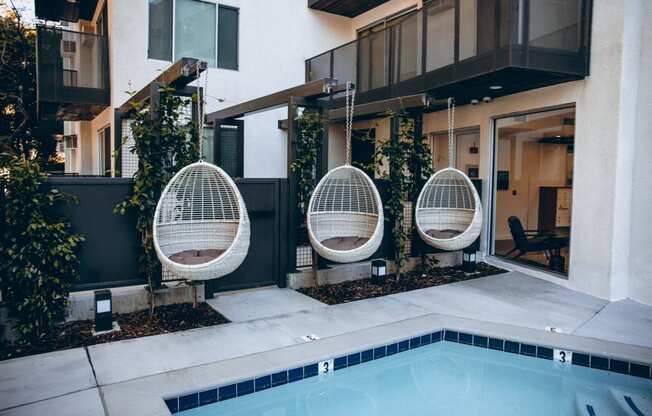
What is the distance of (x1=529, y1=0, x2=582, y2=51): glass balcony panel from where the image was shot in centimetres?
532

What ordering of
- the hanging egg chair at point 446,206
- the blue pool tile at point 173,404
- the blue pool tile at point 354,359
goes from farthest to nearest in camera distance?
the hanging egg chair at point 446,206 → the blue pool tile at point 354,359 → the blue pool tile at point 173,404

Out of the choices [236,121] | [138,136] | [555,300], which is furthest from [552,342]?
[236,121]

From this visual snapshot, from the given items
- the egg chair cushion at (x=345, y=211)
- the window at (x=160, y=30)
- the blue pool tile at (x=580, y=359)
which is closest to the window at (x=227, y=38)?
the window at (x=160, y=30)

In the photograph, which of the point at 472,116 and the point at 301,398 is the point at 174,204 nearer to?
the point at 301,398

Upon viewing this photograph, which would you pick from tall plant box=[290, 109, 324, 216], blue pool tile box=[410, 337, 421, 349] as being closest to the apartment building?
tall plant box=[290, 109, 324, 216]

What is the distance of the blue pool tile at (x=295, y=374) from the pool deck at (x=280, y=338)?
7cm

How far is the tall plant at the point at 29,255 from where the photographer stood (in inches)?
→ 143

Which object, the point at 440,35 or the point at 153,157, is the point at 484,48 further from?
the point at 153,157

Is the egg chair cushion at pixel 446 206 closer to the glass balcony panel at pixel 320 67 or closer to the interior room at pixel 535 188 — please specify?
the interior room at pixel 535 188

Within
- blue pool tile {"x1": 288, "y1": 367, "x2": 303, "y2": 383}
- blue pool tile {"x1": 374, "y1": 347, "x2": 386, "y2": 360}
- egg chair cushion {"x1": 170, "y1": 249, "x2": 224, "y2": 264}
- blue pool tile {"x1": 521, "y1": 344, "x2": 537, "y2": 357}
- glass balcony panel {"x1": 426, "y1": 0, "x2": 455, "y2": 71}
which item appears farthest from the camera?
glass balcony panel {"x1": 426, "y1": 0, "x2": 455, "y2": 71}

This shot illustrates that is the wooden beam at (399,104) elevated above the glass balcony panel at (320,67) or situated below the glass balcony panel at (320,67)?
below

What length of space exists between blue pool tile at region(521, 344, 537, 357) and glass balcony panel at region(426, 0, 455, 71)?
3.95 metres

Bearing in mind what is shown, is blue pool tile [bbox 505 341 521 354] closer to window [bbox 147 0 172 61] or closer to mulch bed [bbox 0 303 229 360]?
mulch bed [bbox 0 303 229 360]

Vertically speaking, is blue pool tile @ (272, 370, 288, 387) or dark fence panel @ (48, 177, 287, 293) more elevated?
dark fence panel @ (48, 177, 287, 293)
